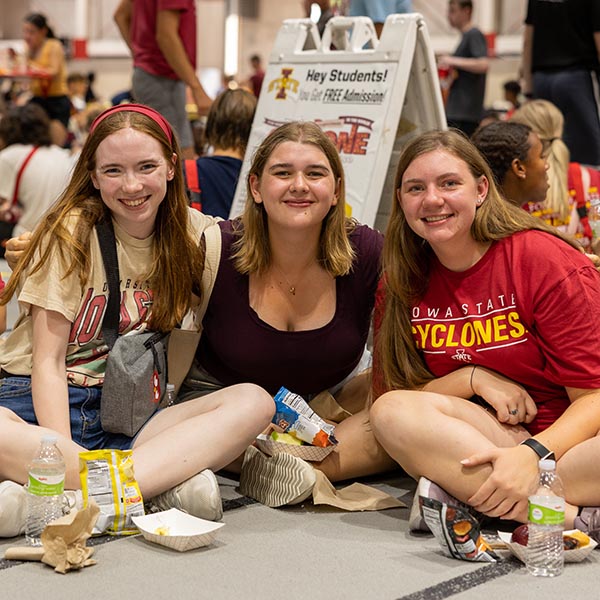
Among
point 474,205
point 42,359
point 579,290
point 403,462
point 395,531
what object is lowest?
point 395,531

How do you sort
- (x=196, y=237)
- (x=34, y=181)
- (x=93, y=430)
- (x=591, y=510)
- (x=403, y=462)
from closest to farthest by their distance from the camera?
(x=591, y=510) → (x=403, y=462) → (x=93, y=430) → (x=196, y=237) → (x=34, y=181)

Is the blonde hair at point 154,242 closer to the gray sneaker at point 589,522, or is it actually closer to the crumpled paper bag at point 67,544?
the crumpled paper bag at point 67,544

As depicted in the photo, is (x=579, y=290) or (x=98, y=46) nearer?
(x=579, y=290)

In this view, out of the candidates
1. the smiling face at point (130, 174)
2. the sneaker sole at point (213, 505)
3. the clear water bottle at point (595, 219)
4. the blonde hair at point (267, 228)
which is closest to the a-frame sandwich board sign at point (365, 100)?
the clear water bottle at point (595, 219)

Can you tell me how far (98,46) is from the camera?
2061 cm

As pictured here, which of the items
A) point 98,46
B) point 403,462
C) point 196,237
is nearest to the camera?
point 403,462

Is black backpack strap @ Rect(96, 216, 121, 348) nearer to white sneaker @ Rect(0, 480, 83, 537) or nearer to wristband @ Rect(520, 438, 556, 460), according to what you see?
white sneaker @ Rect(0, 480, 83, 537)

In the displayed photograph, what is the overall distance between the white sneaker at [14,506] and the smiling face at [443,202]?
111cm

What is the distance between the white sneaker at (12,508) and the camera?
246 centimetres

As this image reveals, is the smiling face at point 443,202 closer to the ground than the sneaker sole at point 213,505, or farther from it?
farther from it

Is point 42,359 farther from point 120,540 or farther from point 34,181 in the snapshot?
point 34,181

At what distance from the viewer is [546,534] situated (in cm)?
230

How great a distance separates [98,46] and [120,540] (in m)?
19.3

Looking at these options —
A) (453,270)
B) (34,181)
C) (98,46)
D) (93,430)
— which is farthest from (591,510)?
(98,46)
